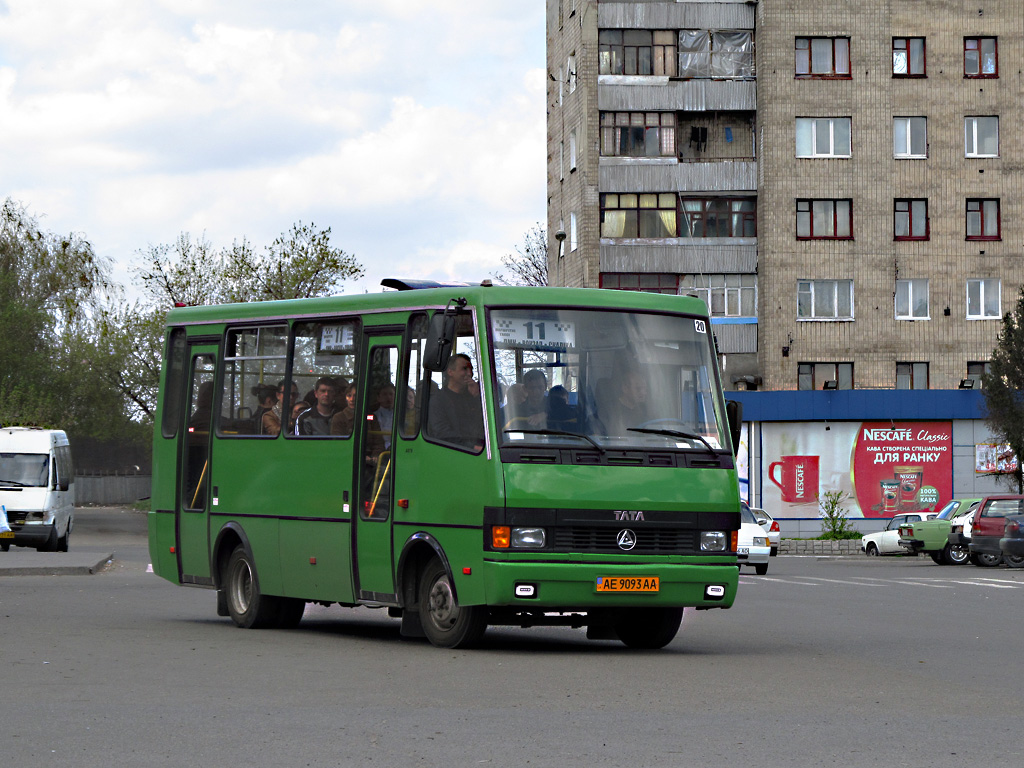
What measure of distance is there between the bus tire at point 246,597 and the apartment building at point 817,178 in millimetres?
43549

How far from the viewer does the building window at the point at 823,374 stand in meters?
60.2

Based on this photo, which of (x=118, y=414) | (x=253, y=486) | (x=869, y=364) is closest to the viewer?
(x=253, y=486)

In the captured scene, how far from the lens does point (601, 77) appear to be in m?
60.8

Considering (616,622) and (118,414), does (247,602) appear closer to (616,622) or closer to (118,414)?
(616,622)

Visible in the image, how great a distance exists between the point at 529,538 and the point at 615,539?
703mm

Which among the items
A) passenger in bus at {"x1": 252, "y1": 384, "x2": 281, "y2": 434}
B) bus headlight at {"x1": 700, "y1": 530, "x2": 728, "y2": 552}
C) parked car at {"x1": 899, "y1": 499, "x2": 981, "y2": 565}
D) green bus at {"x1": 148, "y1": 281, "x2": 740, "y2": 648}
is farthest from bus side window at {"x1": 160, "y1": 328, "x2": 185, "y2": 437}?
parked car at {"x1": 899, "y1": 499, "x2": 981, "y2": 565}

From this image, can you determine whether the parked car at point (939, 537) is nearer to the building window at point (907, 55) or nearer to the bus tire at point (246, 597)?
the building window at point (907, 55)

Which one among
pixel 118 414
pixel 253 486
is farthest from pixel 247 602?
pixel 118 414

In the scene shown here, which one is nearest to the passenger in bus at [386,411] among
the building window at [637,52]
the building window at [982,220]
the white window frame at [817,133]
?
the building window at [637,52]

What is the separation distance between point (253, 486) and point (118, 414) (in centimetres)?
7319

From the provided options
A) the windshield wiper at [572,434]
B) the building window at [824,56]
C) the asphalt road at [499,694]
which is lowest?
the asphalt road at [499,694]

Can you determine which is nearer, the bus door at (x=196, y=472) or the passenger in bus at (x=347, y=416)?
the passenger in bus at (x=347, y=416)

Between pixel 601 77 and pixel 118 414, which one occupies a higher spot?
pixel 601 77

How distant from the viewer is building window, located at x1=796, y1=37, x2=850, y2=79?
60.5m
